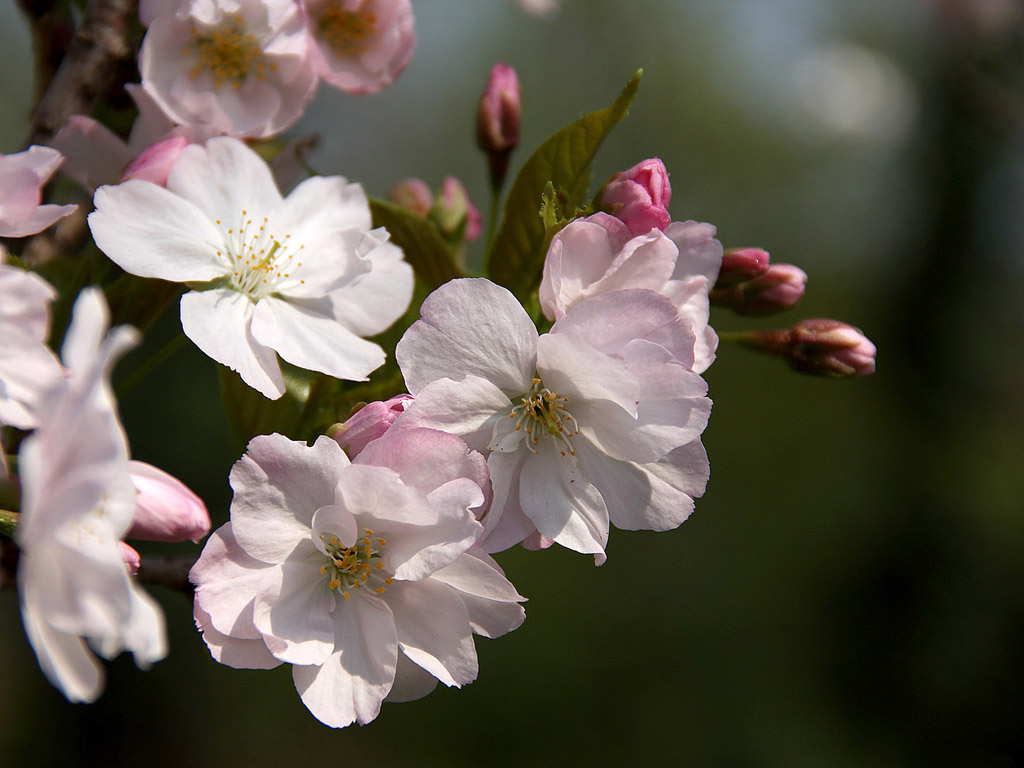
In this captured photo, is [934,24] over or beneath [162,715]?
over

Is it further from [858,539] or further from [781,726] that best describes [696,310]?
[858,539]

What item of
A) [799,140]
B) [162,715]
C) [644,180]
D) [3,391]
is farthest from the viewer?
[799,140]

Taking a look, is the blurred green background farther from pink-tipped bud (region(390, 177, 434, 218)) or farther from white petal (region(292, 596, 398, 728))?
white petal (region(292, 596, 398, 728))

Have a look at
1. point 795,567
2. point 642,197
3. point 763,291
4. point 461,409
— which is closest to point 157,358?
point 461,409

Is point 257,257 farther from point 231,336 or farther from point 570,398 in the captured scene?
point 570,398

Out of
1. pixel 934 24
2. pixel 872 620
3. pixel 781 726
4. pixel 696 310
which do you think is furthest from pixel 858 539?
pixel 696 310

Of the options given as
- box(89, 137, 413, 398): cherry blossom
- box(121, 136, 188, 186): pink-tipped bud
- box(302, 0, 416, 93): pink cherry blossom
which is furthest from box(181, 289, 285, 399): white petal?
box(302, 0, 416, 93): pink cherry blossom

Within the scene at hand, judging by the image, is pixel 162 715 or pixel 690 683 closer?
pixel 162 715
